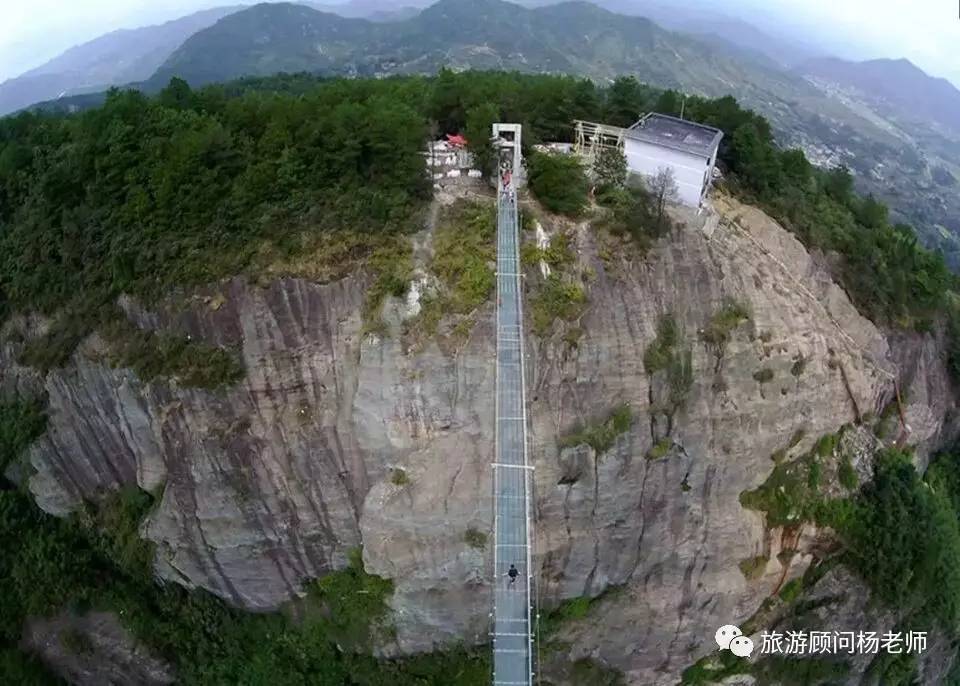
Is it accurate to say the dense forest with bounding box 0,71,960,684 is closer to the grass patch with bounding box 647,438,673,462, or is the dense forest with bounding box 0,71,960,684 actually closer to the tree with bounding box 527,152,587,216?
the tree with bounding box 527,152,587,216

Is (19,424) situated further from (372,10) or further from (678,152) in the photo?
(372,10)

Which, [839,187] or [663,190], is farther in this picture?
[839,187]

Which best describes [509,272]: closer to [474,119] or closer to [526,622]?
[474,119]

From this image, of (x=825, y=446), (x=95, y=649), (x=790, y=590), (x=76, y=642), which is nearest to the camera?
(x=825, y=446)

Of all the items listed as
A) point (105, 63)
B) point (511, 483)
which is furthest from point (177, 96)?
point (105, 63)

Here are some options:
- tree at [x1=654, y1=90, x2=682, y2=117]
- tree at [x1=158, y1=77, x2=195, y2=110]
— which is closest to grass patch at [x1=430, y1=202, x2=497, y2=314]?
tree at [x1=654, y1=90, x2=682, y2=117]

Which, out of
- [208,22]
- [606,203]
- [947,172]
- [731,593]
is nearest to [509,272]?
[606,203]
